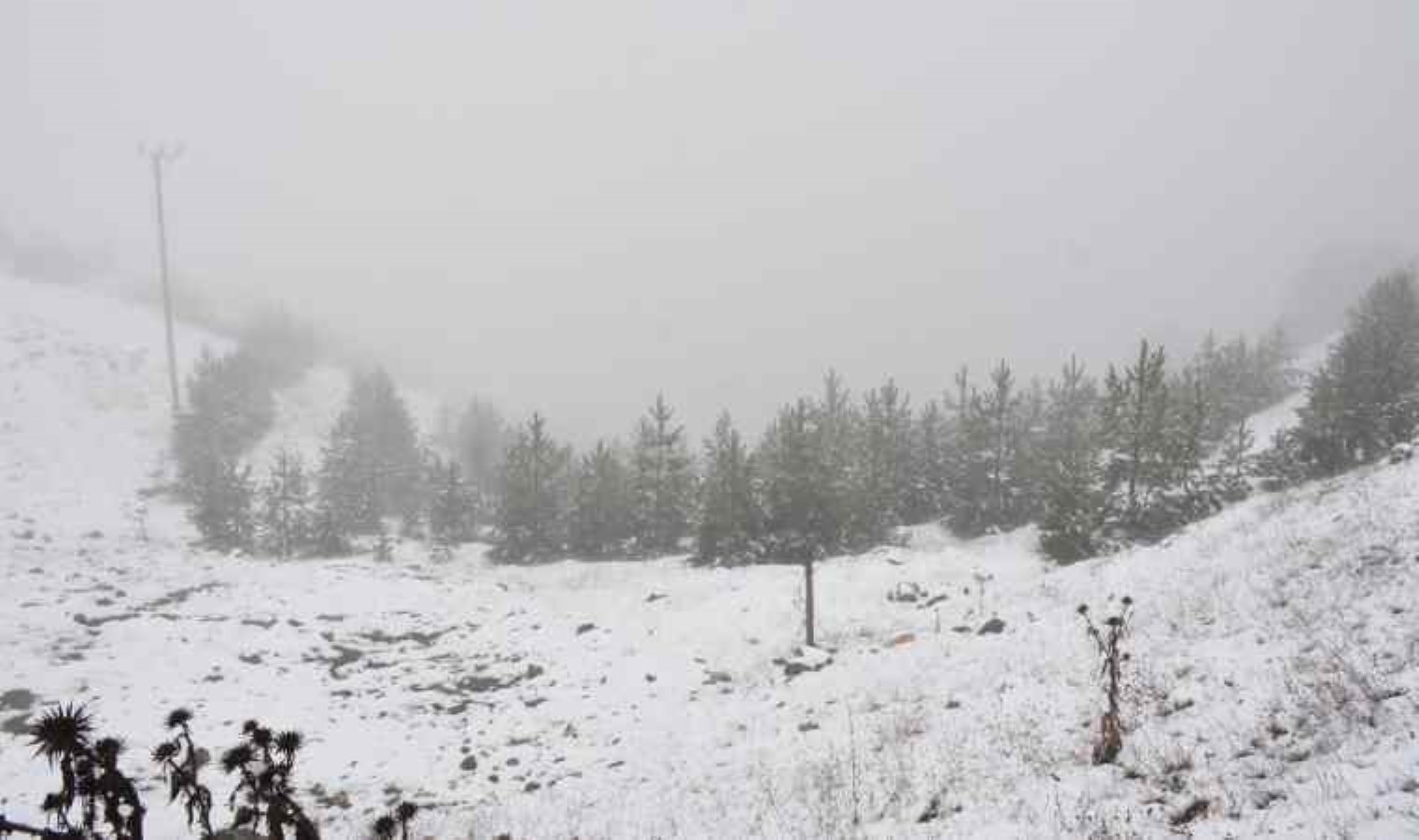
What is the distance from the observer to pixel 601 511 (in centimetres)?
4103

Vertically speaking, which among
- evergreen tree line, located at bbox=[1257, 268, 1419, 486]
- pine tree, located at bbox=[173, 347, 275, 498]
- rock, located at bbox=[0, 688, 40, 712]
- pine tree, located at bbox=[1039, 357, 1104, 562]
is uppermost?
pine tree, located at bbox=[173, 347, 275, 498]

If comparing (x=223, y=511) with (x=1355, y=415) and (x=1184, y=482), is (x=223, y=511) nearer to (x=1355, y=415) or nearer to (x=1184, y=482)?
(x=1184, y=482)

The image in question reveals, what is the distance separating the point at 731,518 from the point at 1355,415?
29.5 meters

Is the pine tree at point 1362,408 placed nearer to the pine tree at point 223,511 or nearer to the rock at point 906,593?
the rock at point 906,593

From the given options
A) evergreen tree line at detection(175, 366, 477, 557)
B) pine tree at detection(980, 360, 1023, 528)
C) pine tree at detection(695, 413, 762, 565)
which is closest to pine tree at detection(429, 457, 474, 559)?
evergreen tree line at detection(175, 366, 477, 557)

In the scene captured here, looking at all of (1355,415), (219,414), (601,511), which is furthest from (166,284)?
(1355,415)

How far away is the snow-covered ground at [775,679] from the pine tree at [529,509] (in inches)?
179

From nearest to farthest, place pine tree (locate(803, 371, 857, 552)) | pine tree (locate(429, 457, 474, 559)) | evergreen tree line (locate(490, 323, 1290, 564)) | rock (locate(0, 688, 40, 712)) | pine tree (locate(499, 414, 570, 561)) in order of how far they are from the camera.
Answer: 1. rock (locate(0, 688, 40, 712))
2. pine tree (locate(803, 371, 857, 552))
3. evergreen tree line (locate(490, 323, 1290, 564))
4. pine tree (locate(499, 414, 570, 561))
5. pine tree (locate(429, 457, 474, 559))

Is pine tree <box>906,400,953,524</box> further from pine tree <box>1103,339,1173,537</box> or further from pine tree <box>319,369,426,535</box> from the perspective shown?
pine tree <box>319,369,426,535</box>

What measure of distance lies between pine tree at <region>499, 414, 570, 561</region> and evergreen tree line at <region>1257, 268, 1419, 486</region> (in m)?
37.4

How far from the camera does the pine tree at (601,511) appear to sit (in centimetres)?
4097

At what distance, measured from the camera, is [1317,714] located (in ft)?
24.4

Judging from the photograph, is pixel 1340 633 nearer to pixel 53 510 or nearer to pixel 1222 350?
pixel 53 510

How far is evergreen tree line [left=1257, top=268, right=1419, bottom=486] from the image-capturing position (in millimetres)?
31500
